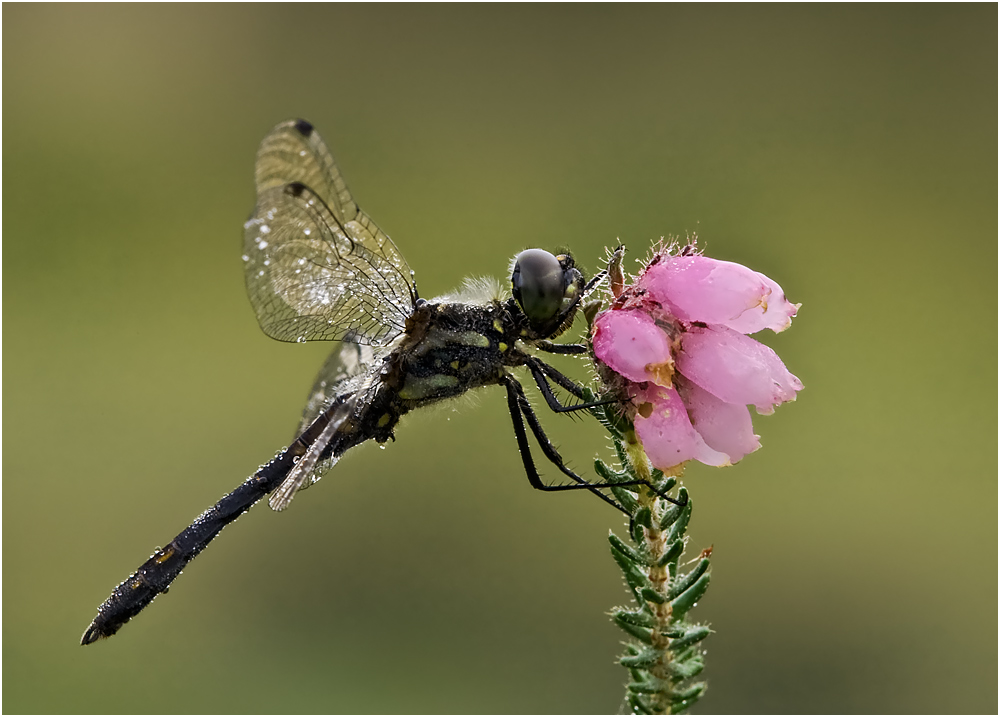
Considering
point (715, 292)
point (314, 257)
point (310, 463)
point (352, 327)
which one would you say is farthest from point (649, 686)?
point (314, 257)

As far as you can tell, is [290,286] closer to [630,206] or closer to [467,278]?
[467,278]

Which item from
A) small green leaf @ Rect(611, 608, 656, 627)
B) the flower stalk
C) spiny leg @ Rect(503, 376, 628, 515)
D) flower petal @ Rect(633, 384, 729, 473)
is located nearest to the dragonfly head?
spiny leg @ Rect(503, 376, 628, 515)

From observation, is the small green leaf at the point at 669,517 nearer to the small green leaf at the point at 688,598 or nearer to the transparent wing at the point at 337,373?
the small green leaf at the point at 688,598

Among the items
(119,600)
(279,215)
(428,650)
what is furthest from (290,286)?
(428,650)

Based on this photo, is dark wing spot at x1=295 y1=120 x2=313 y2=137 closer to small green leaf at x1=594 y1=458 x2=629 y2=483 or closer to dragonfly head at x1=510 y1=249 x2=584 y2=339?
dragonfly head at x1=510 y1=249 x2=584 y2=339

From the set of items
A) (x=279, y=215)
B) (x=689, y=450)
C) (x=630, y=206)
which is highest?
(x=630, y=206)
